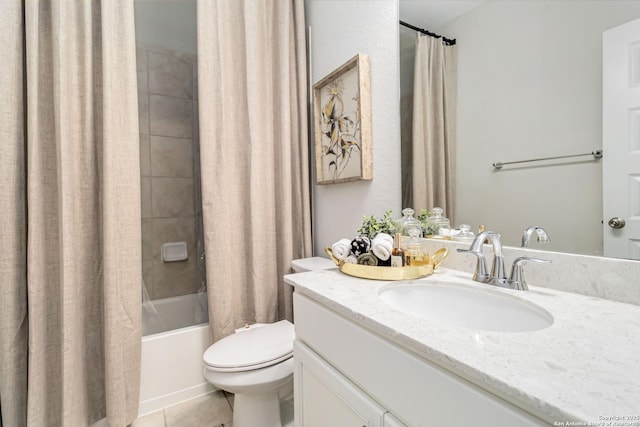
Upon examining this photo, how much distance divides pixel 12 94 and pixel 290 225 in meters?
1.30

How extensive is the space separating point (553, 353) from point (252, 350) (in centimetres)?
105

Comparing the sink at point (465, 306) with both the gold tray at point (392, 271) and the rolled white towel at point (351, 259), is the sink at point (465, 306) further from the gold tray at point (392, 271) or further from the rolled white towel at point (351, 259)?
the rolled white towel at point (351, 259)

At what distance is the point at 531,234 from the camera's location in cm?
87

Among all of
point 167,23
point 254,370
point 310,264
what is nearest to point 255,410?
point 254,370

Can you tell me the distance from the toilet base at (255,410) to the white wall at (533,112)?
43.0 inches

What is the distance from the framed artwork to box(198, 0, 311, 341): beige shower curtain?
0.39 feet

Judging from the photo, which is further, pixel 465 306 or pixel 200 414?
pixel 200 414

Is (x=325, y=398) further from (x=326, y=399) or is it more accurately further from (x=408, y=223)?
(x=408, y=223)

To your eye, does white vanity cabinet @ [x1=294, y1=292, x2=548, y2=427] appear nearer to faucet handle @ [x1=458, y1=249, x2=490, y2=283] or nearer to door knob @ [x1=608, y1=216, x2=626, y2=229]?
faucet handle @ [x1=458, y1=249, x2=490, y2=283]

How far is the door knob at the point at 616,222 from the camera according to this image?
725 millimetres

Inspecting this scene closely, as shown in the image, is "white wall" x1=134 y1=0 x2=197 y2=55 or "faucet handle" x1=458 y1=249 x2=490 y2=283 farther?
"white wall" x1=134 y1=0 x2=197 y2=55

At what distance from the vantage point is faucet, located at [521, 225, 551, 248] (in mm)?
824

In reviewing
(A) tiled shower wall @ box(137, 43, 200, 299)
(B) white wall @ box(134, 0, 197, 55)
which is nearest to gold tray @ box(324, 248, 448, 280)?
(A) tiled shower wall @ box(137, 43, 200, 299)

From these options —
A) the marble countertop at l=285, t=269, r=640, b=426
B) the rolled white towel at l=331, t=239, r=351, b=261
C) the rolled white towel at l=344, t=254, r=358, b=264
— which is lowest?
the marble countertop at l=285, t=269, r=640, b=426
